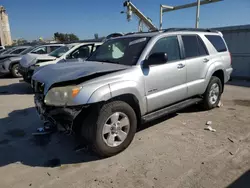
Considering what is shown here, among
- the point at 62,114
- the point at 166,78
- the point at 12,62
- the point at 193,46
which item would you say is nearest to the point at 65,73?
the point at 62,114

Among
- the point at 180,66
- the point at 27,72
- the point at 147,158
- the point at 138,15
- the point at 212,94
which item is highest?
the point at 138,15

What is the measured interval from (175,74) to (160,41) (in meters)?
0.68

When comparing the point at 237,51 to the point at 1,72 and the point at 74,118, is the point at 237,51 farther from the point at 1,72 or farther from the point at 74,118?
the point at 1,72

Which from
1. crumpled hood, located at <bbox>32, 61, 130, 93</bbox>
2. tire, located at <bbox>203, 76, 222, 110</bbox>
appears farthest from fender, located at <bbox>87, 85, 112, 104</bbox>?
tire, located at <bbox>203, 76, 222, 110</bbox>

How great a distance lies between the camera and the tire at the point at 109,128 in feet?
9.98

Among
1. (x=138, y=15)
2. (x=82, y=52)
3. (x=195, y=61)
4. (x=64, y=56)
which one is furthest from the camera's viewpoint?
(x=138, y=15)

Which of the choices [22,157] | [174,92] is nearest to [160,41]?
[174,92]

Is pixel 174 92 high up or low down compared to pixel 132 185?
up

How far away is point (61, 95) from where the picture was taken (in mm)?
2996

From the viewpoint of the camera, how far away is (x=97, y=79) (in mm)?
3080

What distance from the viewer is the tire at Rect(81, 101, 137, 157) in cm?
304

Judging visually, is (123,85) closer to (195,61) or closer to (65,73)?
(65,73)

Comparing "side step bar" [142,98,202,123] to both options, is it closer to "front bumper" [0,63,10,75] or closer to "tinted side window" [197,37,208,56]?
"tinted side window" [197,37,208,56]

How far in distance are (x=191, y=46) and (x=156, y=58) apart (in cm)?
150
